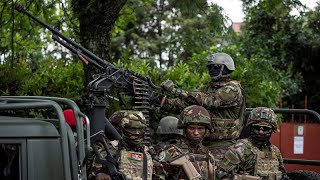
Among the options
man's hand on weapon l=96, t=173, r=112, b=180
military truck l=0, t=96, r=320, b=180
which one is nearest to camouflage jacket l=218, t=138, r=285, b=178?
man's hand on weapon l=96, t=173, r=112, b=180

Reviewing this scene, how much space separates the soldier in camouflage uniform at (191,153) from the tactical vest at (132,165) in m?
0.28

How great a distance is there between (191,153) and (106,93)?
768mm

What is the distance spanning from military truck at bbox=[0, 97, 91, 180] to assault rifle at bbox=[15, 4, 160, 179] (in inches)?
22.2

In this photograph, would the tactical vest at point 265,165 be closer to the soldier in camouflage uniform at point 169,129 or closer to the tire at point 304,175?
the tire at point 304,175

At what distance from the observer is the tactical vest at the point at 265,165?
15.8 ft

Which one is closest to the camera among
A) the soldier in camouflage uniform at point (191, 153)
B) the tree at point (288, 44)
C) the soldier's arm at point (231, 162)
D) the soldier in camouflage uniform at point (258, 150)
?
the soldier in camouflage uniform at point (191, 153)

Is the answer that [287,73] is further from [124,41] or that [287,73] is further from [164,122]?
[164,122]

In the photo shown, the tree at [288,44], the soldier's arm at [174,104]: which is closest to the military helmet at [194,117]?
the soldier's arm at [174,104]

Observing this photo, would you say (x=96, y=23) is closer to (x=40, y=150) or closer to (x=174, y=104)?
(x=174, y=104)

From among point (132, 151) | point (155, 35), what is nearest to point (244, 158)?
point (132, 151)

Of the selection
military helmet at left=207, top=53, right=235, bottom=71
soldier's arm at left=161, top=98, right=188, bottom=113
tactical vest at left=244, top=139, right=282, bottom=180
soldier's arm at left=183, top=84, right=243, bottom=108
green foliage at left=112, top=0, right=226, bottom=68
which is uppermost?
green foliage at left=112, top=0, right=226, bottom=68

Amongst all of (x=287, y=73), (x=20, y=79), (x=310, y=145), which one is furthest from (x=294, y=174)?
(x=287, y=73)

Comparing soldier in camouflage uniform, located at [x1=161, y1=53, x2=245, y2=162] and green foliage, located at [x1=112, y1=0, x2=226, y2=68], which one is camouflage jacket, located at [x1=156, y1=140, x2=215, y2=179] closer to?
soldier in camouflage uniform, located at [x1=161, y1=53, x2=245, y2=162]

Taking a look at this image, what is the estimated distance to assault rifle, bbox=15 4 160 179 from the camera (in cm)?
400
